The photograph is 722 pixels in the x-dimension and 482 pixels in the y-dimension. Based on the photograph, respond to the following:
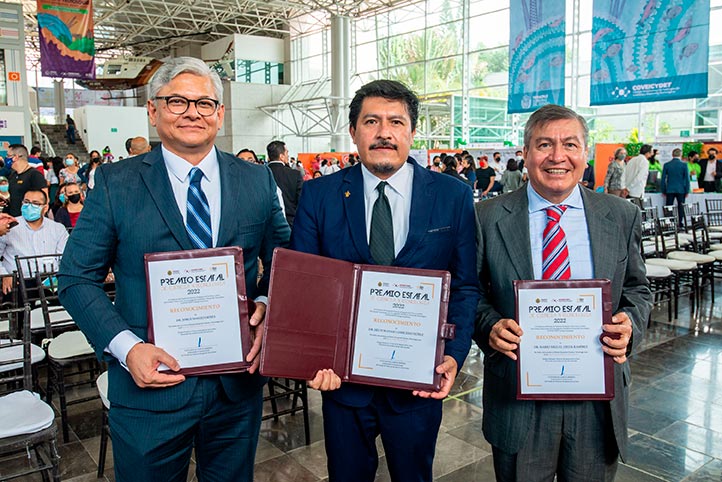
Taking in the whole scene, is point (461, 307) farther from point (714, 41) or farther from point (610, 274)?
point (714, 41)

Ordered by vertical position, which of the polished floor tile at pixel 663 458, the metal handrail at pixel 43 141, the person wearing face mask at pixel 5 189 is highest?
the metal handrail at pixel 43 141

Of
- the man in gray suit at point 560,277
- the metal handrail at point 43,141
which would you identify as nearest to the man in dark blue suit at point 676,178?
the man in gray suit at point 560,277

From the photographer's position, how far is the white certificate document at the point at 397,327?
1569 mm

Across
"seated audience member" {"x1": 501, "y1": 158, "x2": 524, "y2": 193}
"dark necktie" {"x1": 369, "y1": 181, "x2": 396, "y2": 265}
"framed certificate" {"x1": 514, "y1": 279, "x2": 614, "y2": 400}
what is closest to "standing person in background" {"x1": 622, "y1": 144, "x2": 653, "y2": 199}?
"seated audience member" {"x1": 501, "y1": 158, "x2": 524, "y2": 193}

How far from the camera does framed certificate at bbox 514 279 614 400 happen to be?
1610mm

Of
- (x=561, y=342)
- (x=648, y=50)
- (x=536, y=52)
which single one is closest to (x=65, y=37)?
(x=536, y=52)

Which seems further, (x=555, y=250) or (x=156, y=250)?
(x=555, y=250)

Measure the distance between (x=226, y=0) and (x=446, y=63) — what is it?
9.72 meters

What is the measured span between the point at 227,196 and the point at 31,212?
3.62 metres

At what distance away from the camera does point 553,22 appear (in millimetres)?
10320

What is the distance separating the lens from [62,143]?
70.6ft

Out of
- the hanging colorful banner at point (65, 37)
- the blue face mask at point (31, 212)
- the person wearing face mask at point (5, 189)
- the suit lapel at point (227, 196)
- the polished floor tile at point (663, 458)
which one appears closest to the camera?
the suit lapel at point (227, 196)

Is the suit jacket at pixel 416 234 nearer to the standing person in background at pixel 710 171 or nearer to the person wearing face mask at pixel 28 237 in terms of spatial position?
the person wearing face mask at pixel 28 237

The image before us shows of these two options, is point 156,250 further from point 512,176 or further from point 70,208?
point 512,176
